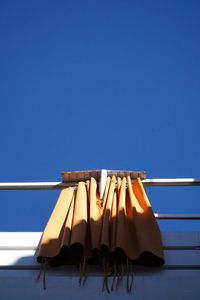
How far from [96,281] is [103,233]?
0.83ft

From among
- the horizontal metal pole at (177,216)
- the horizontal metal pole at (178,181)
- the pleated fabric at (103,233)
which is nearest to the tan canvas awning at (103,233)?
the pleated fabric at (103,233)

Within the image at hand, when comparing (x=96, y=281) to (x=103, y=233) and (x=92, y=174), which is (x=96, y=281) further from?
(x=92, y=174)

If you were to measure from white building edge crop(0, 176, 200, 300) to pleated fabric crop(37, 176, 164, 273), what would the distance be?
2.3 inches

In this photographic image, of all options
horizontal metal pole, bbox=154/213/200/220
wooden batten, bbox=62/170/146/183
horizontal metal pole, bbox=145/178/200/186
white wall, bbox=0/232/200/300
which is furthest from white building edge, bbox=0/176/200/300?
wooden batten, bbox=62/170/146/183

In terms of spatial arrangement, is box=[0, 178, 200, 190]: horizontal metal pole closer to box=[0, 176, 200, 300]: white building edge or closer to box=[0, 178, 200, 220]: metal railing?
box=[0, 178, 200, 220]: metal railing

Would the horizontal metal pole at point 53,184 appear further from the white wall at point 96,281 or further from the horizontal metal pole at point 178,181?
the white wall at point 96,281

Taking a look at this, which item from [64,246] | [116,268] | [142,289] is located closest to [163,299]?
[142,289]

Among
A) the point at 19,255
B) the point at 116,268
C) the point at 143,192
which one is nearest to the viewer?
the point at 116,268

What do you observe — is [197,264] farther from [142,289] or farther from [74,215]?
[74,215]

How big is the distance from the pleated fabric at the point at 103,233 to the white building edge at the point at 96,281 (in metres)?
0.06

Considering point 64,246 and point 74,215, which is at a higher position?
point 74,215

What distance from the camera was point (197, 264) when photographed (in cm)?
261

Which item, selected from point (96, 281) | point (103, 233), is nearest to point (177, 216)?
point (103, 233)

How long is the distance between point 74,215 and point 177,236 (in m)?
0.54
